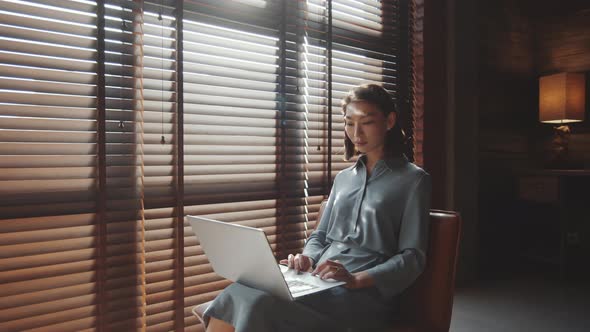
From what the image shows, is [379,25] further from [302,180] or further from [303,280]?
[303,280]

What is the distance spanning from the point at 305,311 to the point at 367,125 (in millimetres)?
749

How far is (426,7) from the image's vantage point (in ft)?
10.5

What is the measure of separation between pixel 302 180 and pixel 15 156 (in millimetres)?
1387

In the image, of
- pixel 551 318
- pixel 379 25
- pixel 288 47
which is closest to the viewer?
pixel 288 47

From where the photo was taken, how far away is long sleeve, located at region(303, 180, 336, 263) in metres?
1.84

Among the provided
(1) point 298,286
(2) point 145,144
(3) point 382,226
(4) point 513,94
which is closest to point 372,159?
(3) point 382,226

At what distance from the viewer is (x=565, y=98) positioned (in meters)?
3.73

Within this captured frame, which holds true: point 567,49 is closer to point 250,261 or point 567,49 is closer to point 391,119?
point 391,119

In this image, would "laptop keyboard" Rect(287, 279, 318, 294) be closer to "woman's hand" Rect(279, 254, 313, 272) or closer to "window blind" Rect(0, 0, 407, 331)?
"woman's hand" Rect(279, 254, 313, 272)

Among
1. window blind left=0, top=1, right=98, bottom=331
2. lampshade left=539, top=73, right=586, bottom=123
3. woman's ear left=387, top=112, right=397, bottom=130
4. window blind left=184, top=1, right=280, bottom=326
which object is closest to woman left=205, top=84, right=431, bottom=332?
woman's ear left=387, top=112, right=397, bottom=130

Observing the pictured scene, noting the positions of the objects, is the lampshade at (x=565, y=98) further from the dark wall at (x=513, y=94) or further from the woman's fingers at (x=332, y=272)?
the woman's fingers at (x=332, y=272)

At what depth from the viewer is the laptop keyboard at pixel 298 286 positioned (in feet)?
4.52

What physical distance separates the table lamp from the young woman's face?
2.61m

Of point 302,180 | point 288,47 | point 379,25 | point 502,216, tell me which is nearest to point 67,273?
point 302,180
